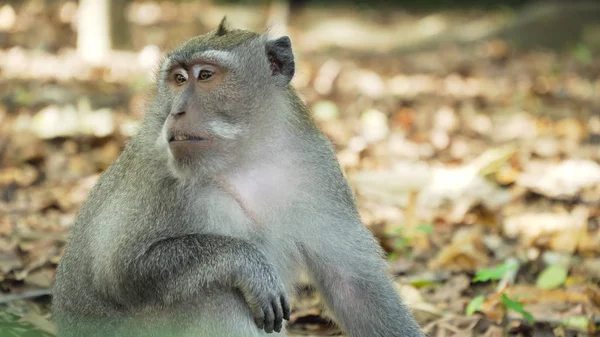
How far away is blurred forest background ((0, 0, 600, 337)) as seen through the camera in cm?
557

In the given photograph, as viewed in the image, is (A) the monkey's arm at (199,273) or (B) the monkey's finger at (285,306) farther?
(B) the monkey's finger at (285,306)

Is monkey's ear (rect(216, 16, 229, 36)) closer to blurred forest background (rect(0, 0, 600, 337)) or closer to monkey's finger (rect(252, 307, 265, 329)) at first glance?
blurred forest background (rect(0, 0, 600, 337))

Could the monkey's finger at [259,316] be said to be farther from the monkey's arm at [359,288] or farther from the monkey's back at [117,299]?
the monkey's arm at [359,288]

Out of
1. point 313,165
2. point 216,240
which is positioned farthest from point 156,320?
point 313,165

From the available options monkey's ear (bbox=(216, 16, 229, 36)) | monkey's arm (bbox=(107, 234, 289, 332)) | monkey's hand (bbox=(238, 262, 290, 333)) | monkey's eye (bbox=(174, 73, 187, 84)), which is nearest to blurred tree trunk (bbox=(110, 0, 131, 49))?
monkey's ear (bbox=(216, 16, 229, 36))

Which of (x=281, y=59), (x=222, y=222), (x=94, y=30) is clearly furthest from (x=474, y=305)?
(x=94, y=30)

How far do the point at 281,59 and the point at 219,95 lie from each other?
20.0 inches

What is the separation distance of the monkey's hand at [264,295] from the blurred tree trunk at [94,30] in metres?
11.1

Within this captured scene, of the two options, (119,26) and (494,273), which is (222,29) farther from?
(119,26)

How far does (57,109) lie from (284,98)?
7.00m

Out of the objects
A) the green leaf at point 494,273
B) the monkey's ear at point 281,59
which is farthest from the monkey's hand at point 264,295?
the green leaf at point 494,273

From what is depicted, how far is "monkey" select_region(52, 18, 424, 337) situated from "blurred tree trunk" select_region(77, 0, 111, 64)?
10282 mm

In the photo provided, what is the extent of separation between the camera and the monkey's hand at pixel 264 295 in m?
4.01

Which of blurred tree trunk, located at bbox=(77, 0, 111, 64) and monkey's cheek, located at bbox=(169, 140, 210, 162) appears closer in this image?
monkey's cheek, located at bbox=(169, 140, 210, 162)
